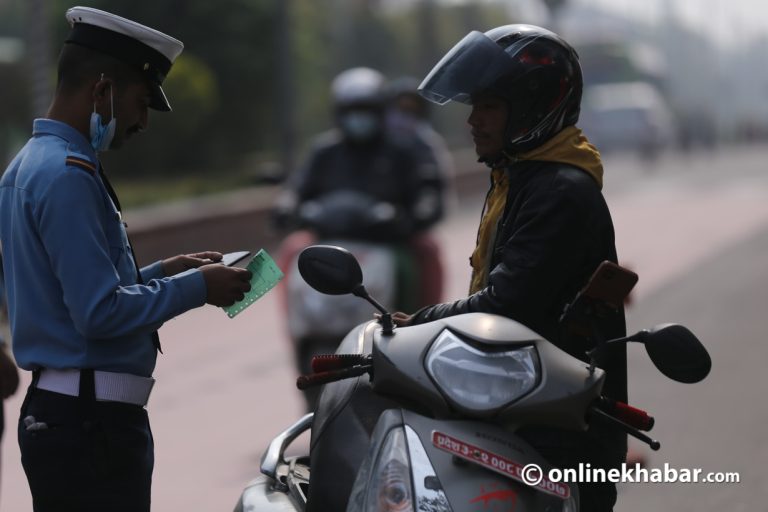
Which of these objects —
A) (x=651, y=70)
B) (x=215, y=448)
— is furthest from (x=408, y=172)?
(x=651, y=70)

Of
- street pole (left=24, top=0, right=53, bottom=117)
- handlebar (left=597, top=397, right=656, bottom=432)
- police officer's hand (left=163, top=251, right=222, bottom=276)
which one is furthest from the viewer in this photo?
street pole (left=24, top=0, right=53, bottom=117)

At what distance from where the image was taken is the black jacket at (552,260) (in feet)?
11.5

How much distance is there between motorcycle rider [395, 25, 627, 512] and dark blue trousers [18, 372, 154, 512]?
2.37 feet

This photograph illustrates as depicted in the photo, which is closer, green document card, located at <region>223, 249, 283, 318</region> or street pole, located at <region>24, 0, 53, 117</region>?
green document card, located at <region>223, 249, 283, 318</region>

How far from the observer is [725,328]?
12.1 metres

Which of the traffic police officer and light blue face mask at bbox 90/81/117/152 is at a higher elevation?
light blue face mask at bbox 90/81/117/152

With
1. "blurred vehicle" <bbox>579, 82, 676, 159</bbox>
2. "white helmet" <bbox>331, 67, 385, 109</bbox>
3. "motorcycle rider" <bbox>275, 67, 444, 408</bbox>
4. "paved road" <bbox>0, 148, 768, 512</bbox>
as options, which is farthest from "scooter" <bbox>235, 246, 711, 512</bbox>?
"blurred vehicle" <bbox>579, 82, 676, 159</bbox>

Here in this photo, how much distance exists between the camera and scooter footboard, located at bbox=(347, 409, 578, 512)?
305cm

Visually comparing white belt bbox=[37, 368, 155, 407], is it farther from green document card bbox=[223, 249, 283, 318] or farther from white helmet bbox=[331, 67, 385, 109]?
white helmet bbox=[331, 67, 385, 109]

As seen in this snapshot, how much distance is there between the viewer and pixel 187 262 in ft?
12.9

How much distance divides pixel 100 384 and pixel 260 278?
45 cm

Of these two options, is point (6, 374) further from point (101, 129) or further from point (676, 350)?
point (676, 350)

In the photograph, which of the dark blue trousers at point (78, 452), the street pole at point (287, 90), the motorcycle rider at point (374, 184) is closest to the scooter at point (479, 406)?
the dark blue trousers at point (78, 452)

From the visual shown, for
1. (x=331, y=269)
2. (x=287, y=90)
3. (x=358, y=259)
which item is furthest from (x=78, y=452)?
(x=287, y=90)
